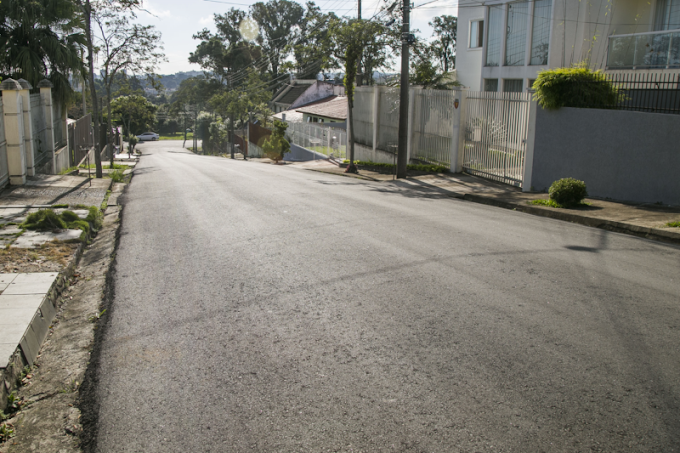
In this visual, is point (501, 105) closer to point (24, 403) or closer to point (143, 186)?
point (143, 186)

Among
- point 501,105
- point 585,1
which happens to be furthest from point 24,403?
point 585,1

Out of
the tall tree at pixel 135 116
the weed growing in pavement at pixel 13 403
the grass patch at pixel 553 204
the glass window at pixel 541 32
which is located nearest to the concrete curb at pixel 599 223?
the grass patch at pixel 553 204

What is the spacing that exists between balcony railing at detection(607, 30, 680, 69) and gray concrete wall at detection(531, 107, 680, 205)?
654 cm

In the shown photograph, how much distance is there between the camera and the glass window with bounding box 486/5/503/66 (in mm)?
23500

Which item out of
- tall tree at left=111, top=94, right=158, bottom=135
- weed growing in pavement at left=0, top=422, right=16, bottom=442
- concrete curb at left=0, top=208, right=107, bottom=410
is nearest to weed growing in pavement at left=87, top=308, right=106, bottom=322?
concrete curb at left=0, top=208, right=107, bottom=410

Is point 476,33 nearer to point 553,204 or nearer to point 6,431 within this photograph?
point 553,204

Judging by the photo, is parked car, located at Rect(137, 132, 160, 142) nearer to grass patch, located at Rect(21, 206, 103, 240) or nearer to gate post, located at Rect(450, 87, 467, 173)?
gate post, located at Rect(450, 87, 467, 173)

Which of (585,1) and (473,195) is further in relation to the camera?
(585,1)

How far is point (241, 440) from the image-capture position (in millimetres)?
3508

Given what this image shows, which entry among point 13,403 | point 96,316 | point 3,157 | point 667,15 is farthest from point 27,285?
point 667,15

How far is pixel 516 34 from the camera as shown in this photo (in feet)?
74.6

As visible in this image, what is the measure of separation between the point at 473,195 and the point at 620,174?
3.53 m

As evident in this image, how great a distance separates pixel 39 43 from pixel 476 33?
61.8 feet

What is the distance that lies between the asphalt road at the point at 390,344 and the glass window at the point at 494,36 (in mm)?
16681
